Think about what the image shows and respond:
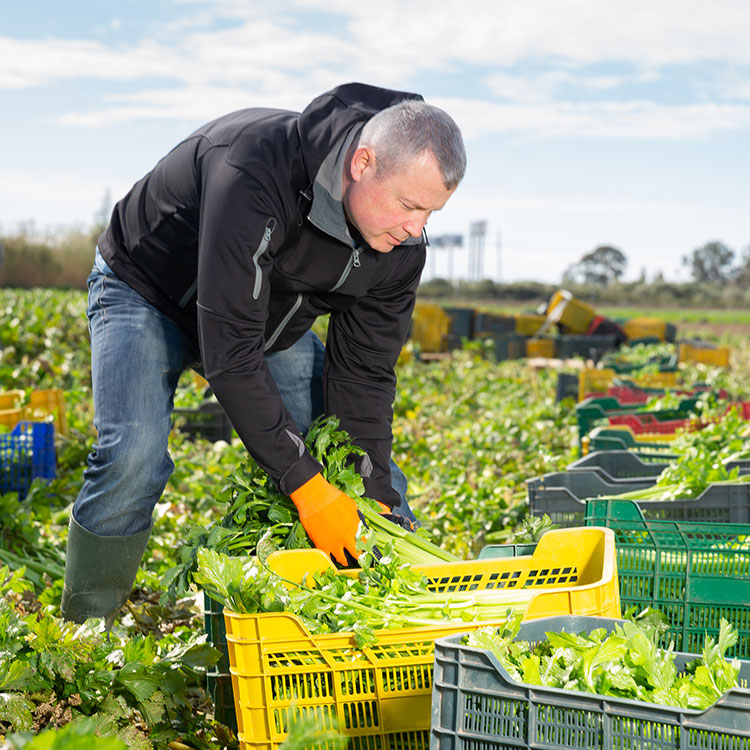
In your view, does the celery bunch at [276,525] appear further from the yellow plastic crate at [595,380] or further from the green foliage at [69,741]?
the yellow plastic crate at [595,380]

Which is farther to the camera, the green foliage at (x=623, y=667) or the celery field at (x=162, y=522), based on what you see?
the celery field at (x=162, y=522)

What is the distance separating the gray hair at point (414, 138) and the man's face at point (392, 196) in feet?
0.07

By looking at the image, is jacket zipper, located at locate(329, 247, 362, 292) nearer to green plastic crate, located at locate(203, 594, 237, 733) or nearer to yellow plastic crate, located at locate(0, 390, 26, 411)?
green plastic crate, located at locate(203, 594, 237, 733)

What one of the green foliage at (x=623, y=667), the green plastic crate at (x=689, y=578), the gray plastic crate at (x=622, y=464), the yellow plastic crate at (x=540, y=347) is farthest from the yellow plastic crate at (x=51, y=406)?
the yellow plastic crate at (x=540, y=347)

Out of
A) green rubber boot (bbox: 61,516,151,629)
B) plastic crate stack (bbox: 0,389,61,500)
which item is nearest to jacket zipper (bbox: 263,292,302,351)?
green rubber boot (bbox: 61,516,151,629)

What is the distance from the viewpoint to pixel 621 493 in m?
3.86

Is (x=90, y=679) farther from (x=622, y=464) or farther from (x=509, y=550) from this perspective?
(x=622, y=464)

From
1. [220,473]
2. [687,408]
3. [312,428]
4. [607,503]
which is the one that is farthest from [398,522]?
[687,408]

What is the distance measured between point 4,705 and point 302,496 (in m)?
0.92

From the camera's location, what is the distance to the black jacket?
8.49 feet

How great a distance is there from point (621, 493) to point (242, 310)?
6.66 feet

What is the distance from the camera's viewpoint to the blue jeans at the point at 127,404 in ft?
9.62

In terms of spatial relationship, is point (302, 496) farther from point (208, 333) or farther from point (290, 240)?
point (290, 240)

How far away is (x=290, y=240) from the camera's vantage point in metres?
2.81
